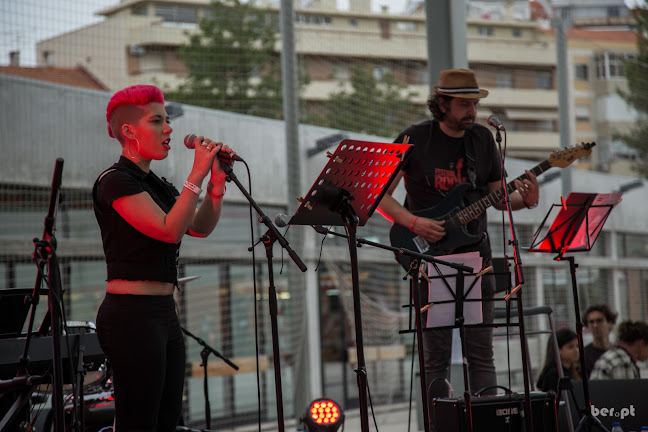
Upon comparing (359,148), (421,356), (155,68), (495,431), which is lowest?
(495,431)

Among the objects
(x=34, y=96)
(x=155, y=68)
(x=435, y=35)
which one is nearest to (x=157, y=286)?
(x=435, y=35)

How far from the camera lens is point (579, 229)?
3.94m

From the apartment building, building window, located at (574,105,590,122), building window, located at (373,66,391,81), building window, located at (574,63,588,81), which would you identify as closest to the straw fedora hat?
the apartment building

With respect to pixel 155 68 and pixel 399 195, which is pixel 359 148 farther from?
pixel 399 195

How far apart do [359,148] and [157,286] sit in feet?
2.89

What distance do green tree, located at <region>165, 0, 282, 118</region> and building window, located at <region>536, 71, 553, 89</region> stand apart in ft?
20.9

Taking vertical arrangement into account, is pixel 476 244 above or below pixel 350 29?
below

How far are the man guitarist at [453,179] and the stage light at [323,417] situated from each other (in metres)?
0.58

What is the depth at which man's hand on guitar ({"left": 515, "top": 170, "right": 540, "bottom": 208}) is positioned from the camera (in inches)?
158

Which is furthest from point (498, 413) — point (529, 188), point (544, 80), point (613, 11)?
point (613, 11)

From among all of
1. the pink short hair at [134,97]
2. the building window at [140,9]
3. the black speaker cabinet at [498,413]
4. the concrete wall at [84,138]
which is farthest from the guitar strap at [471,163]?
the building window at [140,9]

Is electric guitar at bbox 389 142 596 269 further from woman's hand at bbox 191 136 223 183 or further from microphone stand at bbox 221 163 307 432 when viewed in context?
woman's hand at bbox 191 136 223 183

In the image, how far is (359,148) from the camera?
2904 millimetres

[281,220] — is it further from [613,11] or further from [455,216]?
[613,11]
